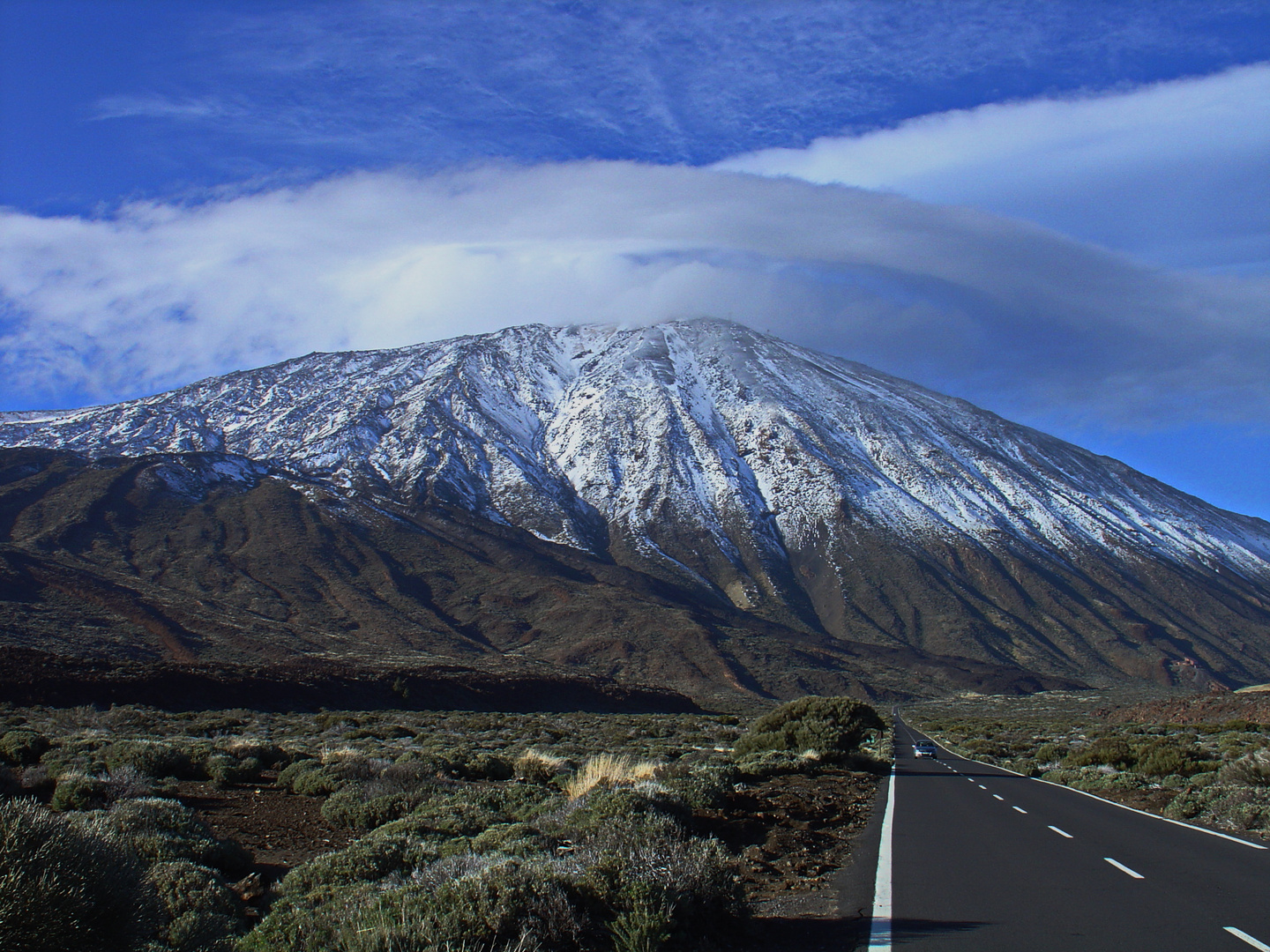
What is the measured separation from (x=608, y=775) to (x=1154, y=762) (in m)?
15.6

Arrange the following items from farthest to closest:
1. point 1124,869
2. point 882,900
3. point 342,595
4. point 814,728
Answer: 1. point 342,595
2. point 814,728
3. point 1124,869
4. point 882,900

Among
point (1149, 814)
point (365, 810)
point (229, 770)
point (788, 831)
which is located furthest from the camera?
point (1149, 814)

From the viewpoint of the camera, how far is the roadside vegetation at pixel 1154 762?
13.8 metres

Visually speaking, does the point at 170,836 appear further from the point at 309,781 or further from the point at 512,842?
the point at 309,781

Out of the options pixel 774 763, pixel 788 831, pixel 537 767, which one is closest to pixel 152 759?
pixel 537 767

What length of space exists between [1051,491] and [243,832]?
185828 mm

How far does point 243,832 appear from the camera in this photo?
1054 cm

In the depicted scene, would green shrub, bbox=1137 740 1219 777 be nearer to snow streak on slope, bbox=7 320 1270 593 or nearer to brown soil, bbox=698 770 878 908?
brown soil, bbox=698 770 878 908

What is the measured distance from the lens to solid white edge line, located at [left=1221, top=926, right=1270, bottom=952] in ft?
20.1

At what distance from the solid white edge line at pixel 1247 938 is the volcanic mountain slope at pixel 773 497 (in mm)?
84942

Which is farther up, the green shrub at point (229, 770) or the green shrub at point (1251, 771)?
the green shrub at point (1251, 771)

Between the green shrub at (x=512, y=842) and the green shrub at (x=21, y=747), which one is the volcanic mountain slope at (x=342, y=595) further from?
the green shrub at (x=512, y=842)

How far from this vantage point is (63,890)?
13.6 feet

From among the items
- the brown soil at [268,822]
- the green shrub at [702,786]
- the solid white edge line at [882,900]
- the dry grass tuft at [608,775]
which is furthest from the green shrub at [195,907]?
the green shrub at [702,786]
